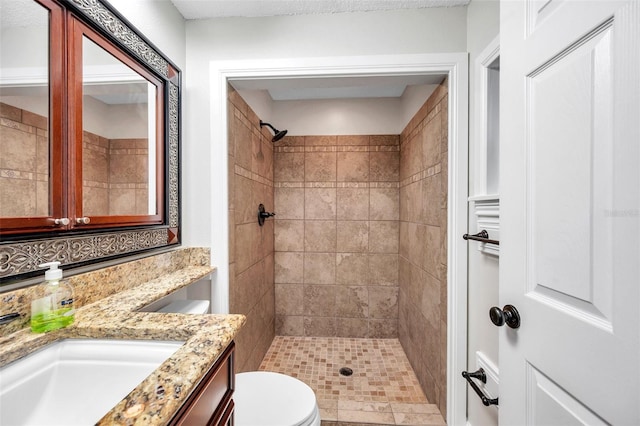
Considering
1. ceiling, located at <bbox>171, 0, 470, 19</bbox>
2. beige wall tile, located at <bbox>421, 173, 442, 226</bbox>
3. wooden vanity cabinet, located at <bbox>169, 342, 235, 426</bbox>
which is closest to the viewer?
wooden vanity cabinet, located at <bbox>169, 342, 235, 426</bbox>

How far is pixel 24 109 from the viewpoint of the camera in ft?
2.30

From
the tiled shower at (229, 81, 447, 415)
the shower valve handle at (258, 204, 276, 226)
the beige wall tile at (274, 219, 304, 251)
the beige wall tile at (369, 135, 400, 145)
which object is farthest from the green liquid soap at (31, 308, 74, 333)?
the beige wall tile at (369, 135, 400, 145)

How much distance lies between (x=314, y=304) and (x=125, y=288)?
6.03 ft

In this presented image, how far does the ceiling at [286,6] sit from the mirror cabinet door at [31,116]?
799 mm

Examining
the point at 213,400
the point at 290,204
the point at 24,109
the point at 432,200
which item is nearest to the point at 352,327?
the point at 290,204

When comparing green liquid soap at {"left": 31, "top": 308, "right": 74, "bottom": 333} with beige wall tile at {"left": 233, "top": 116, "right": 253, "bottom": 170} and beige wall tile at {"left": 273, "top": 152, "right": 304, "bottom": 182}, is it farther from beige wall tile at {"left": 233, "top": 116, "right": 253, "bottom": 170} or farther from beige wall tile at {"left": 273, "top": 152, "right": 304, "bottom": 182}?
beige wall tile at {"left": 273, "top": 152, "right": 304, "bottom": 182}

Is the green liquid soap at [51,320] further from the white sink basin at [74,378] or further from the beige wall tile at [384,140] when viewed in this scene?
the beige wall tile at [384,140]

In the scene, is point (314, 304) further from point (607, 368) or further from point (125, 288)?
point (607, 368)

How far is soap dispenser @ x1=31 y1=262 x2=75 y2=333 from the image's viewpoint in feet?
2.21

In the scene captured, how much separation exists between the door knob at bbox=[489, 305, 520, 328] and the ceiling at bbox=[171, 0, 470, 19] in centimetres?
150

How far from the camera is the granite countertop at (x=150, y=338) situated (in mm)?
451

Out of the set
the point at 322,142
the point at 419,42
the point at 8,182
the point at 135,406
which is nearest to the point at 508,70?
the point at 419,42

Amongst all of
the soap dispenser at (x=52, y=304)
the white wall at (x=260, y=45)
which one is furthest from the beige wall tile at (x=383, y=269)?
the soap dispenser at (x=52, y=304)

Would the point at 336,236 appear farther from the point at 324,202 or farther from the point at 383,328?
the point at 383,328
